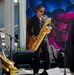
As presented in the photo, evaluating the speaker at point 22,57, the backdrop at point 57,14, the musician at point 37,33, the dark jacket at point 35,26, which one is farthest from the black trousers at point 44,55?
the backdrop at point 57,14

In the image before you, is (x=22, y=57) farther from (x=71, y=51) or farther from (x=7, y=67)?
(x=71, y=51)

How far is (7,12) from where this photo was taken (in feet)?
26.9

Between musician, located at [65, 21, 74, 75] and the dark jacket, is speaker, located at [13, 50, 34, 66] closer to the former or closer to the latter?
the dark jacket

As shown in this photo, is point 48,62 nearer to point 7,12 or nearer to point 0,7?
point 7,12

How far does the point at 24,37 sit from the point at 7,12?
0.88 m

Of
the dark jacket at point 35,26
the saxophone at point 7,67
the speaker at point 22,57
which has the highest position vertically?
the dark jacket at point 35,26

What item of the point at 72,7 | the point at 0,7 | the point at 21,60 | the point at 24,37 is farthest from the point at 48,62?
the point at 0,7

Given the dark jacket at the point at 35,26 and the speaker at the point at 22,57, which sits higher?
the dark jacket at the point at 35,26

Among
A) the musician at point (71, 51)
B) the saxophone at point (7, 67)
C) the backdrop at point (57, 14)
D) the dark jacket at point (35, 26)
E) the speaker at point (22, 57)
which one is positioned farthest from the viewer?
the backdrop at point (57, 14)

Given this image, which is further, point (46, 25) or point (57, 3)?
point (57, 3)

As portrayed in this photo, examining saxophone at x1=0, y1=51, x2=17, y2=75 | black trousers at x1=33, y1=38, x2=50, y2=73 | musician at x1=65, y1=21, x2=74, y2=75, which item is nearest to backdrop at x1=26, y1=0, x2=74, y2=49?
black trousers at x1=33, y1=38, x2=50, y2=73

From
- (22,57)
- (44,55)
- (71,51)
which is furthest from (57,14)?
(71,51)

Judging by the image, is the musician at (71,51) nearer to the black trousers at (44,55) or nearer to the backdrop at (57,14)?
the black trousers at (44,55)

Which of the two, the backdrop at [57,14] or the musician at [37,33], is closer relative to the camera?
the musician at [37,33]
